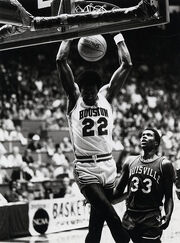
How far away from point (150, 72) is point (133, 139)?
5.97 m

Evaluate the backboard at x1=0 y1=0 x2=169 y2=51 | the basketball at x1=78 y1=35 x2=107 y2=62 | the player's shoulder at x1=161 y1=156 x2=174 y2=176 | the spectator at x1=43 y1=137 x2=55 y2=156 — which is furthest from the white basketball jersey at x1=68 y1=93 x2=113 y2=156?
the spectator at x1=43 y1=137 x2=55 y2=156

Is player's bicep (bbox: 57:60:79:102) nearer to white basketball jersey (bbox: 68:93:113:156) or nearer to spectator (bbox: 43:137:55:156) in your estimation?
white basketball jersey (bbox: 68:93:113:156)

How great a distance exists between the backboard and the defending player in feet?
3.60

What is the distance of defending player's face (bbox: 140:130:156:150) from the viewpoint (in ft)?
17.0

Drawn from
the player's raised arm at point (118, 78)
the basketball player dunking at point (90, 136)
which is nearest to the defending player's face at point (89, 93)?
the basketball player dunking at point (90, 136)

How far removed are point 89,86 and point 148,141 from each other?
0.83m

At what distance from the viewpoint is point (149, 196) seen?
5.05 metres

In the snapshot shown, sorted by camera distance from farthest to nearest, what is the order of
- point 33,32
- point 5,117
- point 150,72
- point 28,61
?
point 150,72 < point 28,61 < point 5,117 < point 33,32

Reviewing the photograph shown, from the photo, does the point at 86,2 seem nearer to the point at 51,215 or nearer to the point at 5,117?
the point at 51,215

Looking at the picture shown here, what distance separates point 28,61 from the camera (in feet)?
69.0

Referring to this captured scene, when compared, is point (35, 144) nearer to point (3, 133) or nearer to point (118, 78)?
point (3, 133)

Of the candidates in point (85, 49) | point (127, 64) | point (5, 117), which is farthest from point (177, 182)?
point (5, 117)

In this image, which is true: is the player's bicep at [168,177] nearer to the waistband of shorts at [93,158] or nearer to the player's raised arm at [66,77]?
the waistband of shorts at [93,158]

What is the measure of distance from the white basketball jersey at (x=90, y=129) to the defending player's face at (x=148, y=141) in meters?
0.42
